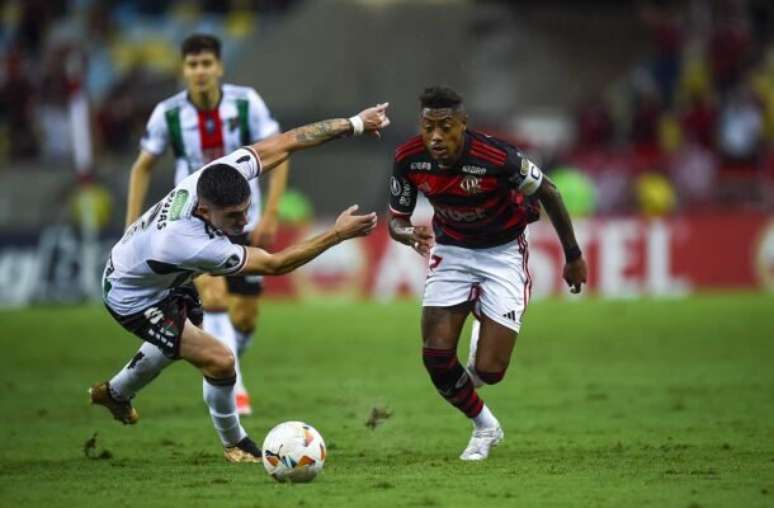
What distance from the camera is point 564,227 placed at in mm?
9836

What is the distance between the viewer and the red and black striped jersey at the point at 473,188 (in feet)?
32.1

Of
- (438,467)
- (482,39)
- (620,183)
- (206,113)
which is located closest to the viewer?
(438,467)

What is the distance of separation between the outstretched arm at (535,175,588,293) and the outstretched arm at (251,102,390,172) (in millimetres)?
1124

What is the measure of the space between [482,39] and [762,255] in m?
8.02

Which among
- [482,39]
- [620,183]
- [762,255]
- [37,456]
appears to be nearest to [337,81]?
[482,39]

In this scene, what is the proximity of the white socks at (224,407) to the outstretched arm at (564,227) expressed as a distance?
2284 millimetres

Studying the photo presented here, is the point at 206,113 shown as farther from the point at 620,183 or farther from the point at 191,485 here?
the point at 620,183

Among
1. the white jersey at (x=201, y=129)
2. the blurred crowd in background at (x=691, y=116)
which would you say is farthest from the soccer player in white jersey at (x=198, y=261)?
the blurred crowd in background at (x=691, y=116)

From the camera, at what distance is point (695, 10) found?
30.3 meters

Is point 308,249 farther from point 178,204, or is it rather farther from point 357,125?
point 357,125

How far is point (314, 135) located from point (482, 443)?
7.45 ft

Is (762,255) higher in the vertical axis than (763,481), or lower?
higher

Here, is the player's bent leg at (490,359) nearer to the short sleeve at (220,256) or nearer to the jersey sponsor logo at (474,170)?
the jersey sponsor logo at (474,170)

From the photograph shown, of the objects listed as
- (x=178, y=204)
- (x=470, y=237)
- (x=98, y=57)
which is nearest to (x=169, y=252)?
(x=178, y=204)
